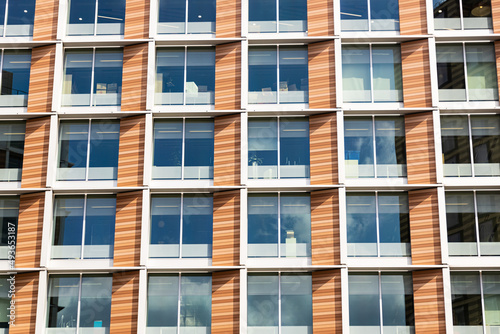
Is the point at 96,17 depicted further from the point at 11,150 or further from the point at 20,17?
the point at 11,150

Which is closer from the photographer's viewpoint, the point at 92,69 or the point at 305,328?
the point at 305,328

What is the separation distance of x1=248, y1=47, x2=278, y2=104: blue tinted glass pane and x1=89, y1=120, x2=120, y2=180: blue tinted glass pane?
527 cm

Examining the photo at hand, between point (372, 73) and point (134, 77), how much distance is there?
29.6 ft

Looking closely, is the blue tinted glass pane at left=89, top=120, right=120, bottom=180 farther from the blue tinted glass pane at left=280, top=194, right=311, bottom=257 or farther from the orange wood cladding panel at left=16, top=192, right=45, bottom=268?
the blue tinted glass pane at left=280, top=194, right=311, bottom=257

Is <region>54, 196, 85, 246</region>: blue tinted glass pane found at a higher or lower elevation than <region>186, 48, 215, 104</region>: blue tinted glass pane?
lower

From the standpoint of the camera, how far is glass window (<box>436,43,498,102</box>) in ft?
84.1

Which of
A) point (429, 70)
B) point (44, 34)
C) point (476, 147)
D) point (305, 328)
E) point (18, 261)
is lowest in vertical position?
point (305, 328)

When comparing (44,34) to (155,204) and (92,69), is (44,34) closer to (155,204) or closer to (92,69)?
(92,69)

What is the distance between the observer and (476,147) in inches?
992

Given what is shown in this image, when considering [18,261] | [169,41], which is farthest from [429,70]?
[18,261]

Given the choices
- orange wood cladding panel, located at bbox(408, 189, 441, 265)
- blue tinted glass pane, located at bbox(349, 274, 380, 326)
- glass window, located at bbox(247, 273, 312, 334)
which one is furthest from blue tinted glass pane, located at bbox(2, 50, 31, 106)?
orange wood cladding panel, located at bbox(408, 189, 441, 265)

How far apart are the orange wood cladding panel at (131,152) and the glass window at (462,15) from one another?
39.3 feet

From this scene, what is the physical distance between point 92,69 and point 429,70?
→ 41.9 feet

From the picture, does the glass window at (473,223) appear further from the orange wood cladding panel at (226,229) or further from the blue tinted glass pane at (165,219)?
the blue tinted glass pane at (165,219)
